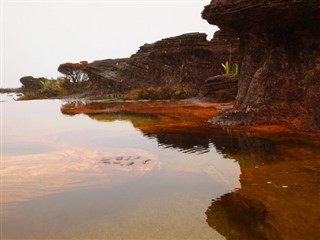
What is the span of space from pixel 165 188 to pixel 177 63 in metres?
22.0

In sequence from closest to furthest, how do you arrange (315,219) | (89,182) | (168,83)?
(315,219) < (89,182) < (168,83)

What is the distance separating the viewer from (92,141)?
718cm

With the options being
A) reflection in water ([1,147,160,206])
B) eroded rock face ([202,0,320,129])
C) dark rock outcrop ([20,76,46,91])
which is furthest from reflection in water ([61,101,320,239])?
dark rock outcrop ([20,76,46,91])

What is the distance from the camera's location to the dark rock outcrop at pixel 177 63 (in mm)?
24141

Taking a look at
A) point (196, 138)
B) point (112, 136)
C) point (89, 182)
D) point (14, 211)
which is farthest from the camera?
point (112, 136)

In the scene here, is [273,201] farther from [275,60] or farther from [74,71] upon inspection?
[74,71]

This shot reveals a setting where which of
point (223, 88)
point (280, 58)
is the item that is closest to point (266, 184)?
point (280, 58)

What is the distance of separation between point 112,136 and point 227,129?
2.79 meters

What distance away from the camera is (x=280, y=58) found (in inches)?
350

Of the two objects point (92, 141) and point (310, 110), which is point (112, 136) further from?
point (310, 110)

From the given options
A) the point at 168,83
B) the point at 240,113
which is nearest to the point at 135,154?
the point at 240,113

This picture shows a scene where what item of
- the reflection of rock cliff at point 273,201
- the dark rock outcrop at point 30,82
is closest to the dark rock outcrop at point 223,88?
the reflection of rock cliff at point 273,201

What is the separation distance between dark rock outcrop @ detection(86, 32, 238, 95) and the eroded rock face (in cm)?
1435

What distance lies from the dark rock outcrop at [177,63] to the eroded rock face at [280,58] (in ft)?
47.1
